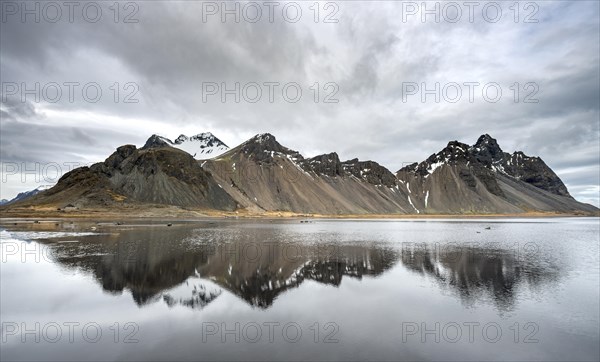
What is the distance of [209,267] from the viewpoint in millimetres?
35969

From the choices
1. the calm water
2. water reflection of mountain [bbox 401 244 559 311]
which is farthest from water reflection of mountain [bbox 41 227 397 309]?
water reflection of mountain [bbox 401 244 559 311]

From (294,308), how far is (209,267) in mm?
16574

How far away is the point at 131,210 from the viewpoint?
17750cm

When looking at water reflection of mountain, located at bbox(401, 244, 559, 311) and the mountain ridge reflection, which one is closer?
the mountain ridge reflection

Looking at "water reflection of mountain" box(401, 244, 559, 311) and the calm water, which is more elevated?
the calm water

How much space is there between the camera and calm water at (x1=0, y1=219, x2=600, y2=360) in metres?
15.5

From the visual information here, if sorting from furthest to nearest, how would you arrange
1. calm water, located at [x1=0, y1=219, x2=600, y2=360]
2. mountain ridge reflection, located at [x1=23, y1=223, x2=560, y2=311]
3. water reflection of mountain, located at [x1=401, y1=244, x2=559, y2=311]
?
water reflection of mountain, located at [x1=401, y1=244, x2=559, y2=311] < mountain ridge reflection, located at [x1=23, y1=223, x2=560, y2=311] < calm water, located at [x1=0, y1=219, x2=600, y2=360]

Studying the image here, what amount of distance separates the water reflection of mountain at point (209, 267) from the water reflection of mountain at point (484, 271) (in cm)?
472

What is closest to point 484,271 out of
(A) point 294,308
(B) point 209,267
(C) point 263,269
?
(C) point 263,269

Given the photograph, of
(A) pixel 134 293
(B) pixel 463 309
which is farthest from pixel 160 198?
(B) pixel 463 309

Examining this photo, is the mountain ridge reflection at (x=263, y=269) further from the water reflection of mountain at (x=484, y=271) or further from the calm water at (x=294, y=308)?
the calm water at (x=294, y=308)

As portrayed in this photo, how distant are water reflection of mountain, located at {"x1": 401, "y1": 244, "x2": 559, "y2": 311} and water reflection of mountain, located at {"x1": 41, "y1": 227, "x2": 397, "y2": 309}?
472cm

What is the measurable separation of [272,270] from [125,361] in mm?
21299

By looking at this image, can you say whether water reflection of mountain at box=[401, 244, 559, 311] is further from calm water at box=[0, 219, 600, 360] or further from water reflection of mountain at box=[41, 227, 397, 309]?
water reflection of mountain at box=[41, 227, 397, 309]
